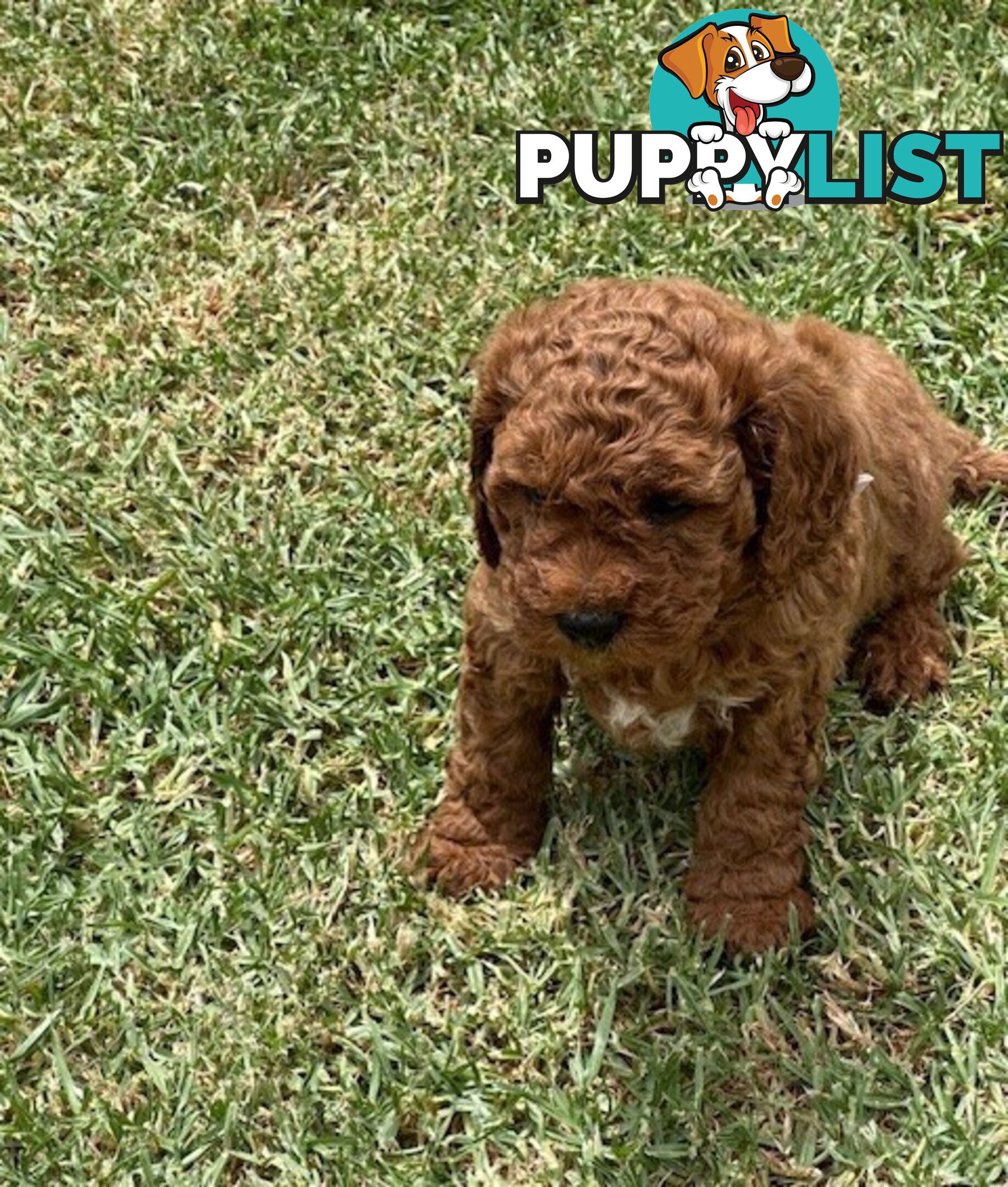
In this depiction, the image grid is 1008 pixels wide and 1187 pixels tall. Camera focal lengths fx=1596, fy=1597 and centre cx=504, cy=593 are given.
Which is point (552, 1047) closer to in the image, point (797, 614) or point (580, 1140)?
point (580, 1140)

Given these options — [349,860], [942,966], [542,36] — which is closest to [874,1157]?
[942,966]

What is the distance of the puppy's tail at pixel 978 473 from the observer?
494 centimetres

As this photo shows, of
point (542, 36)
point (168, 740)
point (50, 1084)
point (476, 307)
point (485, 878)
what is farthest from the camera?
point (542, 36)

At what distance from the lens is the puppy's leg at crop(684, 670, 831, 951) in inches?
154

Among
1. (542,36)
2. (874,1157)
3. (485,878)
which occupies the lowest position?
(874,1157)

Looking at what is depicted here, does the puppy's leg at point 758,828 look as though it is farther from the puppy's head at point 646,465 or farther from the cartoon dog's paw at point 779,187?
the cartoon dog's paw at point 779,187

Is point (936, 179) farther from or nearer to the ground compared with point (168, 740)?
farther from the ground

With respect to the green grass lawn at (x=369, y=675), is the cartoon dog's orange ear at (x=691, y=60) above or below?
above

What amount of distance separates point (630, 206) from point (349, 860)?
2660 millimetres

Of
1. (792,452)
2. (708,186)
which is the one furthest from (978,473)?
(792,452)

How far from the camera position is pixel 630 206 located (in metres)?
5.68

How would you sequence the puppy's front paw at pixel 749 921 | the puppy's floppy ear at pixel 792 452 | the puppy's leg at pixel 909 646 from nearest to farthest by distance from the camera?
1. the puppy's floppy ear at pixel 792 452
2. the puppy's front paw at pixel 749 921
3. the puppy's leg at pixel 909 646

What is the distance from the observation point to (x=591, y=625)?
3246 mm

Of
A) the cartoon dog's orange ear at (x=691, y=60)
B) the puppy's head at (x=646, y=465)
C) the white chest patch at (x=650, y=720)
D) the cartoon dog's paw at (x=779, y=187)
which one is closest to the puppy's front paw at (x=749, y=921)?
the white chest patch at (x=650, y=720)
